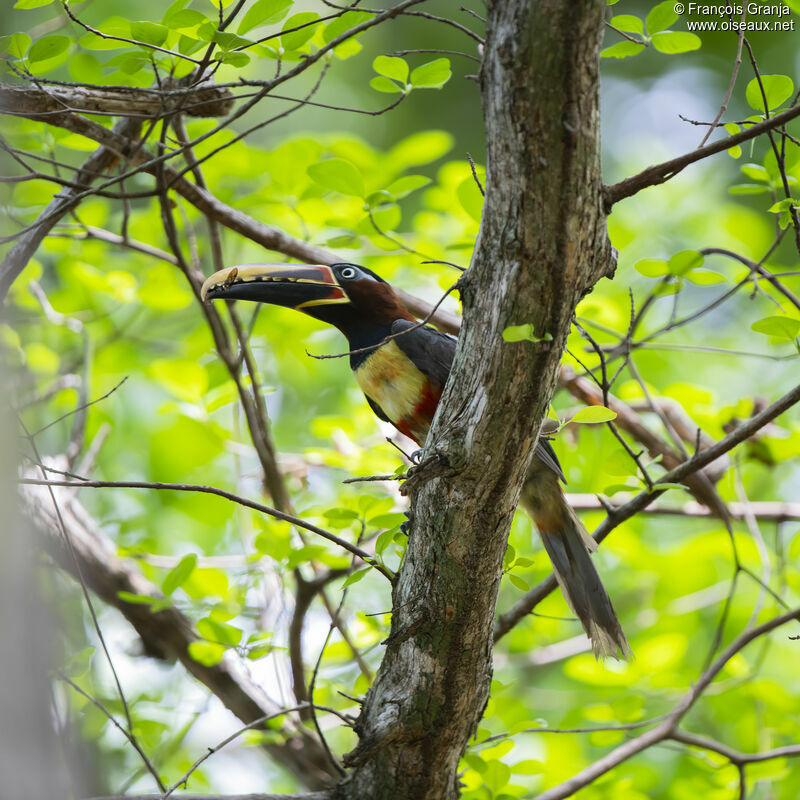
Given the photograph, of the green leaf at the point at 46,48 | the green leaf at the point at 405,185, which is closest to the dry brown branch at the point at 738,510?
the green leaf at the point at 405,185

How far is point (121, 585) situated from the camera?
384cm

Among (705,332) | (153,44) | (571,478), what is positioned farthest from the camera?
(705,332)

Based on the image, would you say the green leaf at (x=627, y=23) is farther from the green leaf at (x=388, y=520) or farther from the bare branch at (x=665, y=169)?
the green leaf at (x=388, y=520)

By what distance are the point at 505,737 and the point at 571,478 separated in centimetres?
140

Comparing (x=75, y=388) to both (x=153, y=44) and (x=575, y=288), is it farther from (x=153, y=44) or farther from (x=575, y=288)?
(x=575, y=288)

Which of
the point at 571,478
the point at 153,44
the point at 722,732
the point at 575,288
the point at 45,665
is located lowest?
the point at 45,665

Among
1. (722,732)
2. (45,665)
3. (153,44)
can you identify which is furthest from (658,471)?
(45,665)

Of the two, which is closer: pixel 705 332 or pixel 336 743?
pixel 336 743

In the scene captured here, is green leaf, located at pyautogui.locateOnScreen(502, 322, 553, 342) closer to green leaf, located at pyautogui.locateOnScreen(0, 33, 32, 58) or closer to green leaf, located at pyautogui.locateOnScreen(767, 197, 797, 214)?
green leaf, located at pyautogui.locateOnScreen(767, 197, 797, 214)

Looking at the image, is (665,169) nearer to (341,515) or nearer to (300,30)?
(300,30)

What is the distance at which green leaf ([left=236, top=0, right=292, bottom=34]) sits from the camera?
228cm

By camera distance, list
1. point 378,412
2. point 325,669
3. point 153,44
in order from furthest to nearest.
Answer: point 325,669
point 378,412
point 153,44

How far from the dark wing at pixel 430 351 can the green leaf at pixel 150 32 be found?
142 cm

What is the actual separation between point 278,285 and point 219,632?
1.37 metres
